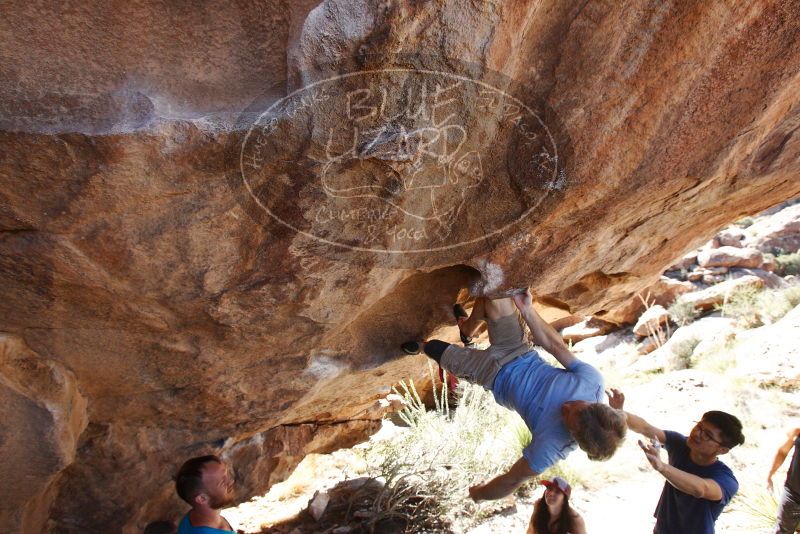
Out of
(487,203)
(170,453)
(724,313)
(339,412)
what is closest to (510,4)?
(487,203)

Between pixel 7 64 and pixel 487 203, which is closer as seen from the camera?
pixel 7 64

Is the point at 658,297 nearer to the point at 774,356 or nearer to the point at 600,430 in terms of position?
the point at 774,356

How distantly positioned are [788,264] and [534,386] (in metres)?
12.0

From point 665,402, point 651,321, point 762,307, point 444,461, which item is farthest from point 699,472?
point 651,321

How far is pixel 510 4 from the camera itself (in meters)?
1.63

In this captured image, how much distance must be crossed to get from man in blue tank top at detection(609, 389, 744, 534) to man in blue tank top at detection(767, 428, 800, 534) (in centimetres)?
79

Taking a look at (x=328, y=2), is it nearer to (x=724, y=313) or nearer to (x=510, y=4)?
(x=510, y=4)

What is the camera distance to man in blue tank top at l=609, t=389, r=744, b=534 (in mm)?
2328

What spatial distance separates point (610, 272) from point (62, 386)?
304 centimetres

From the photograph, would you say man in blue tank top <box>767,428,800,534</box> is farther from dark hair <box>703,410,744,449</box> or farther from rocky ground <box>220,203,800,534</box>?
dark hair <box>703,410,744,449</box>

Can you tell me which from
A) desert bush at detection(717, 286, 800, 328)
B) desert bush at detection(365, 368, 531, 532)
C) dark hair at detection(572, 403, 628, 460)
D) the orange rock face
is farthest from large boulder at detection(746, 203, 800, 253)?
dark hair at detection(572, 403, 628, 460)

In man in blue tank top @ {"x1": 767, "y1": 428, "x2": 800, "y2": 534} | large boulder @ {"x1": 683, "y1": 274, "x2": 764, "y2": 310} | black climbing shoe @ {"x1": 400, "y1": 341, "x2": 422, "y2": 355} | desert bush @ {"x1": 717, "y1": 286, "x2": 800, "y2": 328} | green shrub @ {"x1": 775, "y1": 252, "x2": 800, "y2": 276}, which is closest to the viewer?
man in blue tank top @ {"x1": 767, "y1": 428, "x2": 800, "y2": 534}

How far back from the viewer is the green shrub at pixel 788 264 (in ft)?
37.8

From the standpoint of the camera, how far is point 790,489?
2.98 meters
